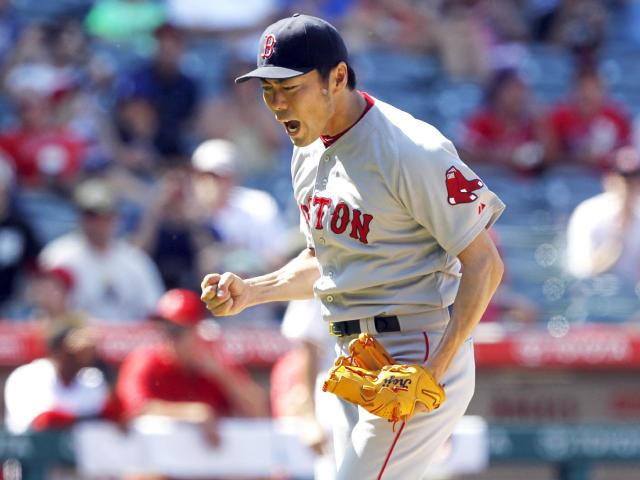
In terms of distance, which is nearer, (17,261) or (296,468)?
(296,468)

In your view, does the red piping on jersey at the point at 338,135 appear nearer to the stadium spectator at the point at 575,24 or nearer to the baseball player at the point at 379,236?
the baseball player at the point at 379,236

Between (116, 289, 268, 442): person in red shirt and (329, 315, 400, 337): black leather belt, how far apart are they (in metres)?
2.62

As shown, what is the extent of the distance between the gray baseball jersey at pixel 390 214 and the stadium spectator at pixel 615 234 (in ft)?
14.0

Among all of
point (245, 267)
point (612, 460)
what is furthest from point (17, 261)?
point (612, 460)

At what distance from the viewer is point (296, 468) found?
6.14m

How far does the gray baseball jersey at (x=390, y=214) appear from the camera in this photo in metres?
3.37

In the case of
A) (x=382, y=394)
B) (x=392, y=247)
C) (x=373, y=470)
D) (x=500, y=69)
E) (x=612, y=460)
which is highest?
(x=392, y=247)

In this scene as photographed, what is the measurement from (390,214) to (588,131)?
6.16m

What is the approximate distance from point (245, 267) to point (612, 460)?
2.24 m

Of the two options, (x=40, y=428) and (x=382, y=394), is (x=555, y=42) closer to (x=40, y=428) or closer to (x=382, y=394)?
(x=40, y=428)

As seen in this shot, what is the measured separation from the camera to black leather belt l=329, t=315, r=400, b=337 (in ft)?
11.7

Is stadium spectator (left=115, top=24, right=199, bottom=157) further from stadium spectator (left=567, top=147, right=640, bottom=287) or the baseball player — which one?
the baseball player

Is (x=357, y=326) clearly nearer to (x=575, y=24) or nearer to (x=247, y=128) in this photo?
(x=247, y=128)

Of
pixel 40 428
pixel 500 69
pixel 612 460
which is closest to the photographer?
pixel 40 428
